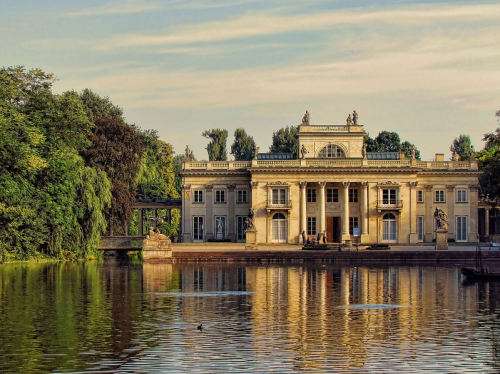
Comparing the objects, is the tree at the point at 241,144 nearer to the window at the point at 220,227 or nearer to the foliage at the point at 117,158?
the window at the point at 220,227

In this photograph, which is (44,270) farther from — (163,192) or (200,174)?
(163,192)

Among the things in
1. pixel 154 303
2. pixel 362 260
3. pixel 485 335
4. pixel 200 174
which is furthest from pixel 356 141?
pixel 485 335

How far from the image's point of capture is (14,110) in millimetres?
51062

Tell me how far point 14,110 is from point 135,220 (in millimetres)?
42610

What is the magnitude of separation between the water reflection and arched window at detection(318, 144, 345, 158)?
32810mm

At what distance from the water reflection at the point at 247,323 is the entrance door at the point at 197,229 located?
32.6m

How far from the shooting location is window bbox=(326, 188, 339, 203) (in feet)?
243

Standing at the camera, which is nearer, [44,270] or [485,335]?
[485,335]

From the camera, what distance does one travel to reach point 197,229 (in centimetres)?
7562

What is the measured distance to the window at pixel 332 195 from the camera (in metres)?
73.9

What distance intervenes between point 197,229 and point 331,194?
12860mm

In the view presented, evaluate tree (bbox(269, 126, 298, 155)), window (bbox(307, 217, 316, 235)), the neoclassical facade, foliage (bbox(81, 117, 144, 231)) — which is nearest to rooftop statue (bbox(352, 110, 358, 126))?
the neoclassical facade

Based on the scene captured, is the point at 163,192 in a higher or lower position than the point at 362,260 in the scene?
higher

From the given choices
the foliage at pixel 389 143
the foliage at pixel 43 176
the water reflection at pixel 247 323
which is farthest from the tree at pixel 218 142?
the water reflection at pixel 247 323
